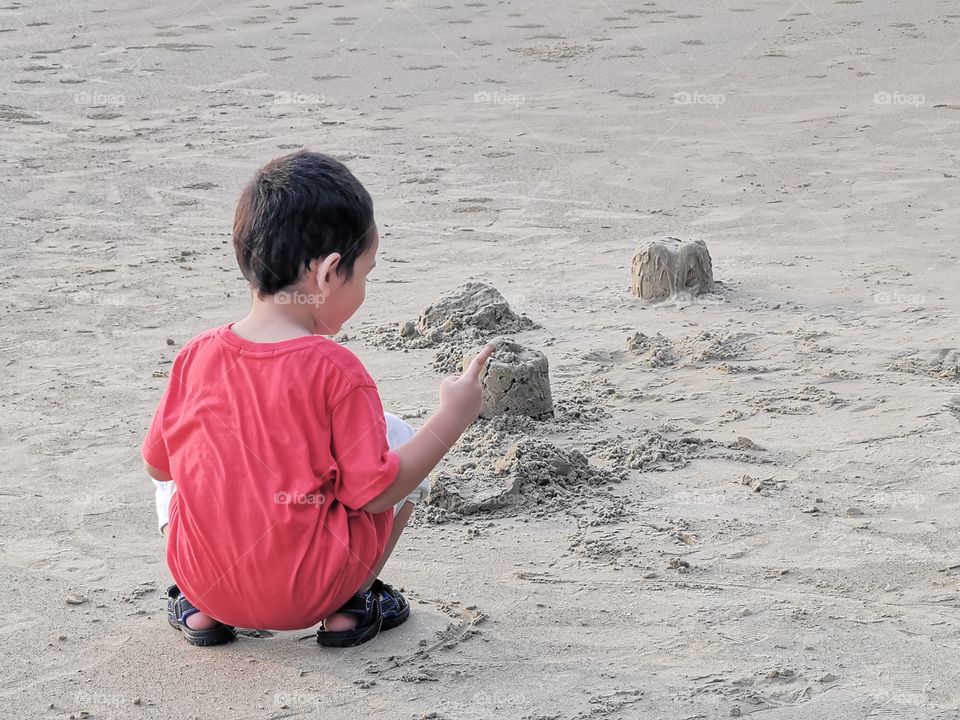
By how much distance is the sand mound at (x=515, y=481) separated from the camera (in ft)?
11.4

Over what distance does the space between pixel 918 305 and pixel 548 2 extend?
937 cm

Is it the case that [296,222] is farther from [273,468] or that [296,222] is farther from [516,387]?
[516,387]

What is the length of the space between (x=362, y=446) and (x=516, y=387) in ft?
5.60

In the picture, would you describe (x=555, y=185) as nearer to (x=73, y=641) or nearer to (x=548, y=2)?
(x=73, y=641)

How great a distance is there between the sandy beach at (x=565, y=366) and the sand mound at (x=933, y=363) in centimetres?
2

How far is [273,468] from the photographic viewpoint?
246 cm

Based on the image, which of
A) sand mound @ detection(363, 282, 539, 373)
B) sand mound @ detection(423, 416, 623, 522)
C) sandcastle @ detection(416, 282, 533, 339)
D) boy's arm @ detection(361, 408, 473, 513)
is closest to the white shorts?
boy's arm @ detection(361, 408, 473, 513)

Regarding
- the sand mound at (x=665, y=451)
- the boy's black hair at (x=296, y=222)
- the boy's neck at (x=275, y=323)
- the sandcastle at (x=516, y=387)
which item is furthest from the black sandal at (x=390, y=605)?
the sandcastle at (x=516, y=387)

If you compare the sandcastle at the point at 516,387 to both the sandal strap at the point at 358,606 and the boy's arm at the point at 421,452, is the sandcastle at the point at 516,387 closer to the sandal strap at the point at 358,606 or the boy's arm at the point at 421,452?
the sandal strap at the point at 358,606

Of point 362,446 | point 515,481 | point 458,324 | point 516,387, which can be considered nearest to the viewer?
point 362,446

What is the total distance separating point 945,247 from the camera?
19.5 ft

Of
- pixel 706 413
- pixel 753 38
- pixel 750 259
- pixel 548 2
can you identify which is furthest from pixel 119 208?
pixel 548 2

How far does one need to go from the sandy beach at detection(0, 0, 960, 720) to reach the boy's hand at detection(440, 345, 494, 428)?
63 centimetres

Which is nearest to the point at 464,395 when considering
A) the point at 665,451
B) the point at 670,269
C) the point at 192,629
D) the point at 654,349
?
the point at 192,629
